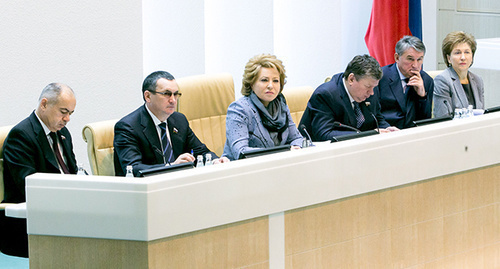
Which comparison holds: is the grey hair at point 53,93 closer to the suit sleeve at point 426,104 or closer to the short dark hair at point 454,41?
the suit sleeve at point 426,104

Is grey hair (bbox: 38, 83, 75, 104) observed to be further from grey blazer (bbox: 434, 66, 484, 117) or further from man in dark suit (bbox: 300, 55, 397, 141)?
grey blazer (bbox: 434, 66, 484, 117)

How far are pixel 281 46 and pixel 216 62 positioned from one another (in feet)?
2.12

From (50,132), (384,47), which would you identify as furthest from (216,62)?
(50,132)

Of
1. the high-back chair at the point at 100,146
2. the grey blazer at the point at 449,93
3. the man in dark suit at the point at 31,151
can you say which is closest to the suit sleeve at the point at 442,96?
the grey blazer at the point at 449,93

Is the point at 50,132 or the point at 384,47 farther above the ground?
the point at 384,47

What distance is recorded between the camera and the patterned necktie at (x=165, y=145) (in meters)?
3.66

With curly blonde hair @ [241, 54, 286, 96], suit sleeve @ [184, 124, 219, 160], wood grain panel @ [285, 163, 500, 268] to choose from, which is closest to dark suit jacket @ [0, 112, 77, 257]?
suit sleeve @ [184, 124, 219, 160]

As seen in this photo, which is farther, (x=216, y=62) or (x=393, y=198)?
(x=216, y=62)

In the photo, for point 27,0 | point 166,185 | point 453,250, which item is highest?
point 27,0

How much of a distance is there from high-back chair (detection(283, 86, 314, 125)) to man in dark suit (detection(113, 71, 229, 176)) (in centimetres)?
106

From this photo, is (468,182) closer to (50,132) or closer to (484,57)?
(50,132)

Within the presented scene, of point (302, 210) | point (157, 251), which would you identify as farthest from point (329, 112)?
point (157, 251)

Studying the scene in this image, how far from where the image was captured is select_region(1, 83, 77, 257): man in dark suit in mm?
3299

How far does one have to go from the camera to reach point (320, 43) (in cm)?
636
